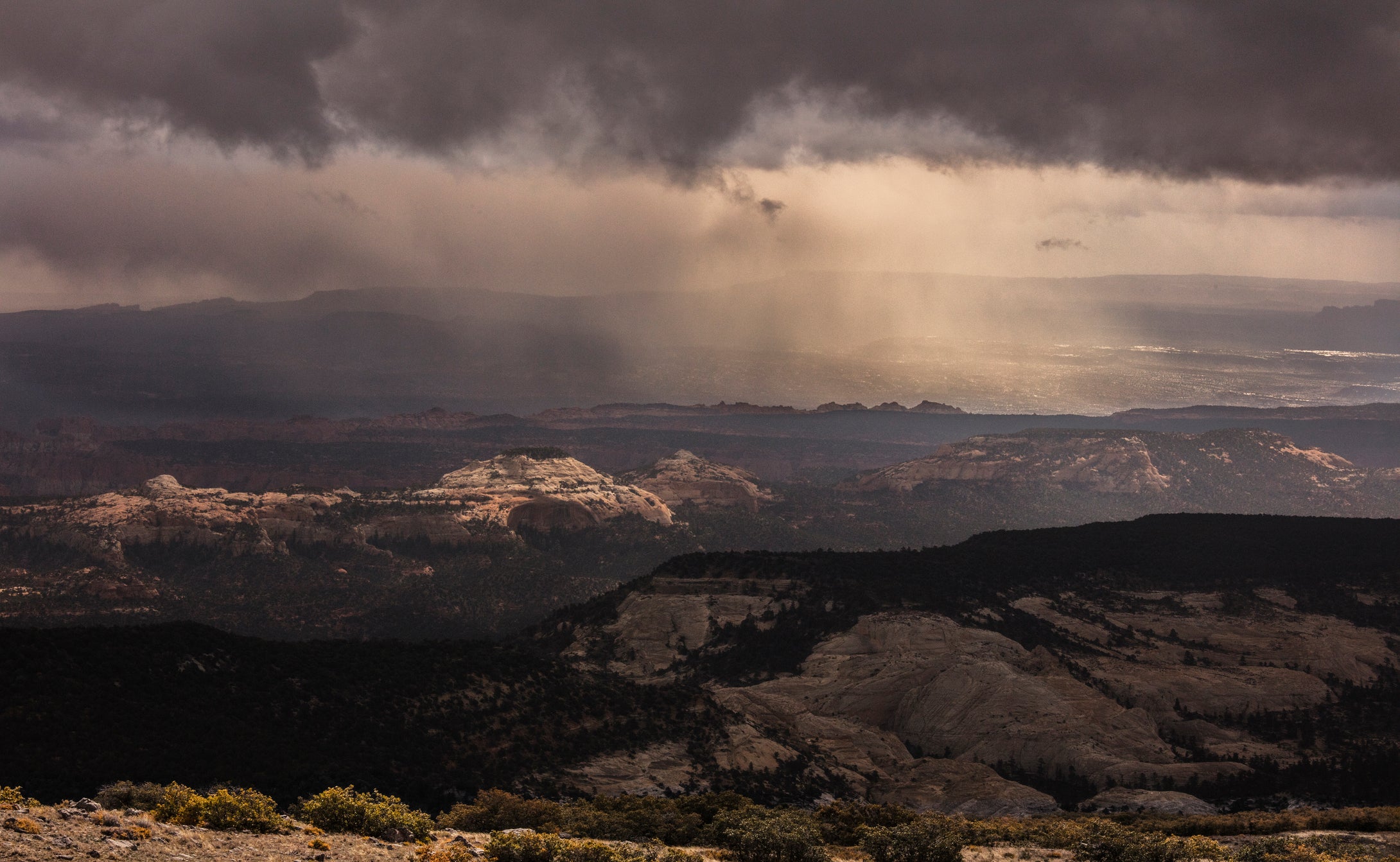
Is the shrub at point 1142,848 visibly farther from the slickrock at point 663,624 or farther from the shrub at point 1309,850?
the slickrock at point 663,624

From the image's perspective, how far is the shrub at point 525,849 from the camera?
49594 millimetres

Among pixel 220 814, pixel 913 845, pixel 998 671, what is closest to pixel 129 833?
pixel 220 814

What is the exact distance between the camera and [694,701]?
12219 cm

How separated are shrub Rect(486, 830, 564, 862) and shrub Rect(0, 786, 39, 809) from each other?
59.8 ft

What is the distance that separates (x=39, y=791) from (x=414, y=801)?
26.2 meters

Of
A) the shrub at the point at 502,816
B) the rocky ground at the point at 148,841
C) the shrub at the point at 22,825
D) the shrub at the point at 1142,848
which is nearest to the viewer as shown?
the rocky ground at the point at 148,841

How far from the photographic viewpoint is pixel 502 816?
7038 centimetres

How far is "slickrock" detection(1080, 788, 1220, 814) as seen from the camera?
10169cm

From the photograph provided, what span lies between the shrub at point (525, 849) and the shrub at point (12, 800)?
59.8ft

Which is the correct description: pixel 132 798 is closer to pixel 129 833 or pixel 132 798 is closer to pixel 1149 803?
pixel 129 833

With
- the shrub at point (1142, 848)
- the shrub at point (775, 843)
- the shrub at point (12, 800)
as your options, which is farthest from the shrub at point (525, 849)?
the shrub at point (1142, 848)

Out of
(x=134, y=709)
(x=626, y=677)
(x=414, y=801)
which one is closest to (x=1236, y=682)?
(x=626, y=677)

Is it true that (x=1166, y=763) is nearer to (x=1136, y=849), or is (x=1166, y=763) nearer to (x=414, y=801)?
(x=1136, y=849)

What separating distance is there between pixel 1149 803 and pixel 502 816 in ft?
208
